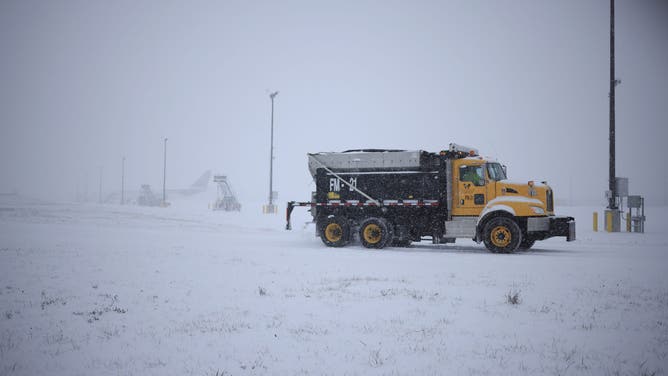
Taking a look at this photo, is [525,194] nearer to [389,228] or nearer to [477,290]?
[389,228]

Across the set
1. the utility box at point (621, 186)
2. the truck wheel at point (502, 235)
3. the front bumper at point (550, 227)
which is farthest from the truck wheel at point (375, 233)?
the utility box at point (621, 186)

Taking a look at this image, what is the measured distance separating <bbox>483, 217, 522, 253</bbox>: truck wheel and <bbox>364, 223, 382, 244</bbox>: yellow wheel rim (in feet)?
11.8

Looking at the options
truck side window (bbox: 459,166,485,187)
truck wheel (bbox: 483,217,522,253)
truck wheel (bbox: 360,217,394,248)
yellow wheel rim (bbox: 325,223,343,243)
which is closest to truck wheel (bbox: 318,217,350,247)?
yellow wheel rim (bbox: 325,223,343,243)

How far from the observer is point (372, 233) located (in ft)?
53.6

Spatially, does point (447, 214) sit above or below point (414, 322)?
above

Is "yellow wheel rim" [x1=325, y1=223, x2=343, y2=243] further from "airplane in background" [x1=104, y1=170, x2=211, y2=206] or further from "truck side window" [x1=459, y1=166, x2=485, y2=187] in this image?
"airplane in background" [x1=104, y1=170, x2=211, y2=206]

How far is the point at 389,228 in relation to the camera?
1608cm

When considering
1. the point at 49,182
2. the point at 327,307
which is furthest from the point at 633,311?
the point at 49,182

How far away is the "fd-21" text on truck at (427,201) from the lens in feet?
47.5

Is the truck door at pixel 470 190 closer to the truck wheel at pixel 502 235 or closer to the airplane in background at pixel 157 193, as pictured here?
the truck wheel at pixel 502 235

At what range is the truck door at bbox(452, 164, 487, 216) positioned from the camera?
15.0 m

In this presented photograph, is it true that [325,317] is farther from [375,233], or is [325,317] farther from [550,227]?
[550,227]

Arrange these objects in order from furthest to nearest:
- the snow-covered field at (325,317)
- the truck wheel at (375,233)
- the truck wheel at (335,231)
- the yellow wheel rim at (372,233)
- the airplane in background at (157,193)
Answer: the airplane in background at (157,193) < the truck wheel at (335,231) < the yellow wheel rim at (372,233) < the truck wheel at (375,233) < the snow-covered field at (325,317)

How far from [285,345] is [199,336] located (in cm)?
108
